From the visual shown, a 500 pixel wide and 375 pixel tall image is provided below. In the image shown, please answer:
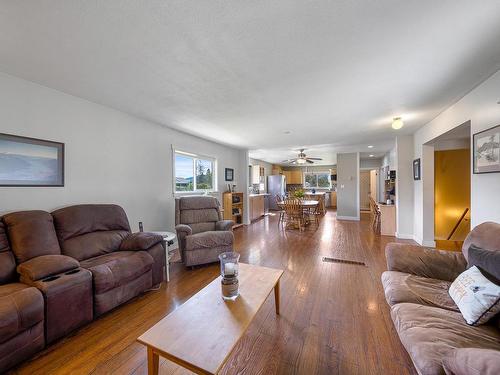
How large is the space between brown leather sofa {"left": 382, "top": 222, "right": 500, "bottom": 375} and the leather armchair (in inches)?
85.7

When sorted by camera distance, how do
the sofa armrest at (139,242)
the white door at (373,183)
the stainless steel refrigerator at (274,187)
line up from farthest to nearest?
the stainless steel refrigerator at (274,187) < the white door at (373,183) < the sofa armrest at (139,242)

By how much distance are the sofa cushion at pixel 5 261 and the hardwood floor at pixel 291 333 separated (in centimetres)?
67

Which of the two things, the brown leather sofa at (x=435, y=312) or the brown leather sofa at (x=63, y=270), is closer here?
the brown leather sofa at (x=435, y=312)

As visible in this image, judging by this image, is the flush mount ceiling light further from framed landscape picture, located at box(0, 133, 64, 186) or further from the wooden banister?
framed landscape picture, located at box(0, 133, 64, 186)

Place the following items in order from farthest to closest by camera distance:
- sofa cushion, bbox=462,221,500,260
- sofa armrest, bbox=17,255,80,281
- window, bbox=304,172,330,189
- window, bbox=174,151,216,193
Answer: window, bbox=304,172,330,189 → window, bbox=174,151,216,193 → sofa armrest, bbox=17,255,80,281 → sofa cushion, bbox=462,221,500,260

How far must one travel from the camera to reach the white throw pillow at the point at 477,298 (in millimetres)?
1189

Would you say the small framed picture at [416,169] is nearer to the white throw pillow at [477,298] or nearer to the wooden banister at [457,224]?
the wooden banister at [457,224]

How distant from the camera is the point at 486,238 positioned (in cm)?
159

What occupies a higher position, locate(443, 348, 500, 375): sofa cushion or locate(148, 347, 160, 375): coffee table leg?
locate(443, 348, 500, 375): sofa cushion

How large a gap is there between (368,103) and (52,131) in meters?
3.87

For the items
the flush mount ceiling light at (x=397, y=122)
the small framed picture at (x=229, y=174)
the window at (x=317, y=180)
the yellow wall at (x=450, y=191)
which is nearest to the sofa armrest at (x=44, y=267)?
the small framed picture at (x=229, y=174)

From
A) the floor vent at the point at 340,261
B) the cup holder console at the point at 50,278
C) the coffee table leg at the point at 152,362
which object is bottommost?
the floor vent at the point at 340,261

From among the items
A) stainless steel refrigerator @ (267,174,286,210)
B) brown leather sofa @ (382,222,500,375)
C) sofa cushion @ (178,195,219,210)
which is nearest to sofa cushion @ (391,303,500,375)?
brown leather sofa @ (382,222,500,375)

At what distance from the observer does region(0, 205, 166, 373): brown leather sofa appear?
1405 millimetres
